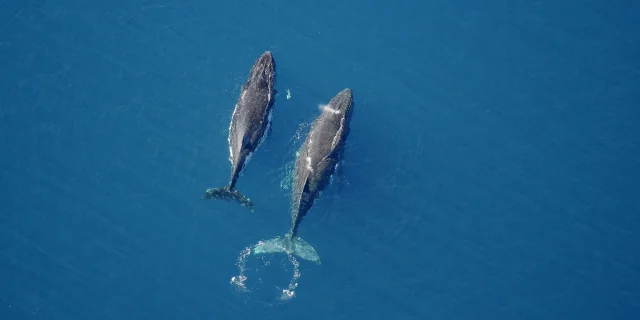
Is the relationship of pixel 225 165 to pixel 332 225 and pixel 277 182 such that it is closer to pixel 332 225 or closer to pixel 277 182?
pixel 277 182

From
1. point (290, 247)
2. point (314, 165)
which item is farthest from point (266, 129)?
point (290, 247)

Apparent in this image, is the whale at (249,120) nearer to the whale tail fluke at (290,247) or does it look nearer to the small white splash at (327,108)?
the whale tail fluke at (290,247)

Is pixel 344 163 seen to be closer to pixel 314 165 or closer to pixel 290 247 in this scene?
pixel 314 165

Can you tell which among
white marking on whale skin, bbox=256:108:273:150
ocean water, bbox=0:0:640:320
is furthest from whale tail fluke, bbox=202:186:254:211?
white marking on whale skin, bbox=256:108:273:150

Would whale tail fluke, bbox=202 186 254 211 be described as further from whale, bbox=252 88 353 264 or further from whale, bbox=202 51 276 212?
whale, bbox=252 88 353 264

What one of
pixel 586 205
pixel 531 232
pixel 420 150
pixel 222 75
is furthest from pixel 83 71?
pixel 586 205
